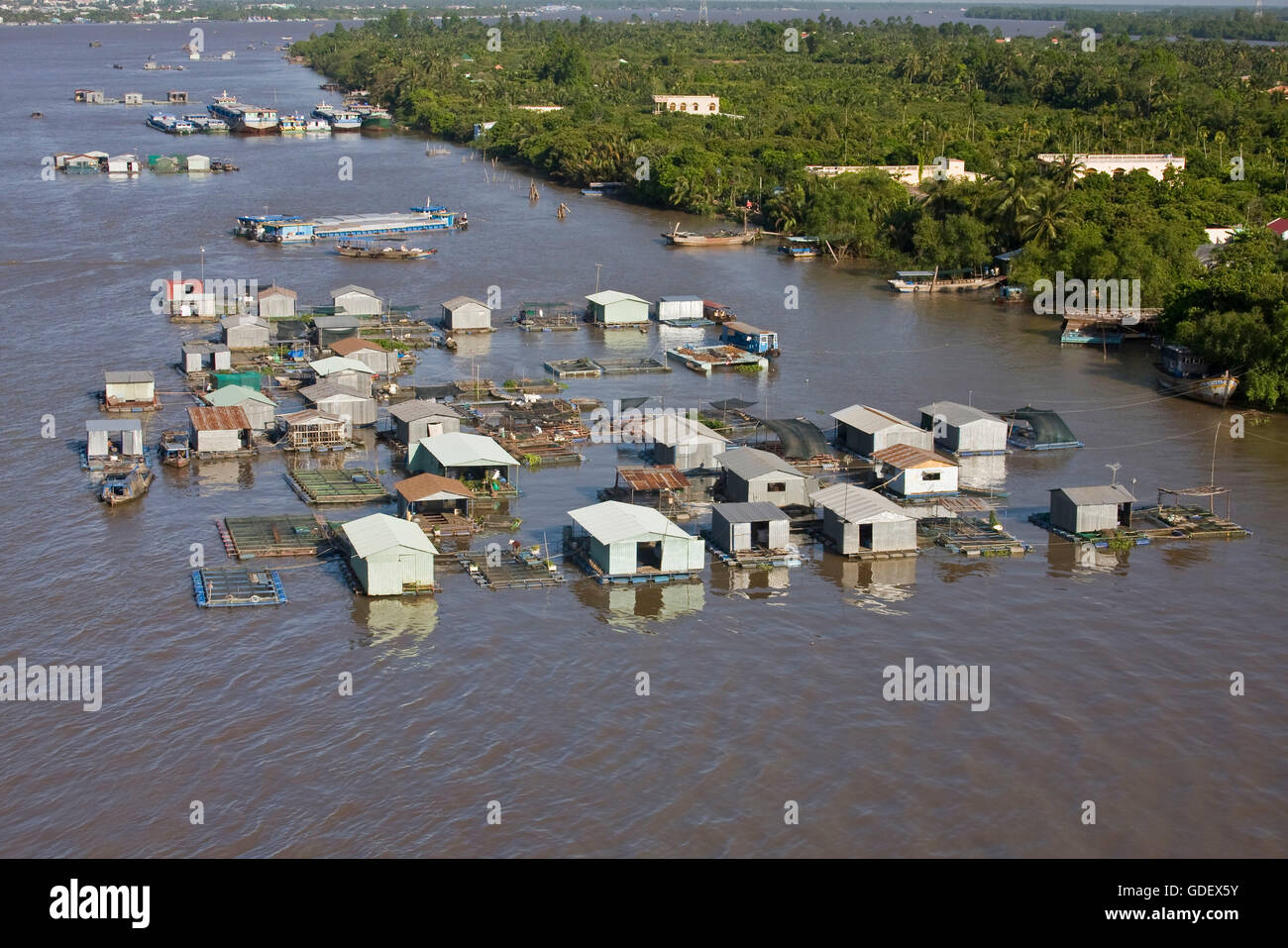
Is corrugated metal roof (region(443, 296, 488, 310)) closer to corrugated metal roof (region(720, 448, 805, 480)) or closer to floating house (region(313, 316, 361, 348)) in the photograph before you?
floating house (region(313, 316, 361, 348))

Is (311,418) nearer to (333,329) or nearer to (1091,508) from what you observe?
(333,329)

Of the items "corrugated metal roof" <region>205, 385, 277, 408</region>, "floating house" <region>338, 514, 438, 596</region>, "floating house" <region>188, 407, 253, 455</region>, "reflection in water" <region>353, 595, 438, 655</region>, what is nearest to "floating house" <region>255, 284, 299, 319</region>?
"corrugated metal roof" <region>205, 385, 277, 408</region>

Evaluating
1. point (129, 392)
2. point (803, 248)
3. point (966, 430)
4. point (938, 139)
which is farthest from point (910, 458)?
point (938, 139)

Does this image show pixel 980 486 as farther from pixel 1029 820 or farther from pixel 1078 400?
pixel 1029 820

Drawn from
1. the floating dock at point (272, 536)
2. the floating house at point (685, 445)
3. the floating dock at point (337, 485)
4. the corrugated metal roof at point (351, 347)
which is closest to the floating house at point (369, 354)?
the corrugated metal roof at point (351, 347)

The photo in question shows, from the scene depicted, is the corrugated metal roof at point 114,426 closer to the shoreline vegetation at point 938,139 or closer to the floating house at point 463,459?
the floating house at point 463,459
